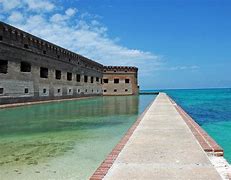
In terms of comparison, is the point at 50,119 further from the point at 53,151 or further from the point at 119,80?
the point at 119,80

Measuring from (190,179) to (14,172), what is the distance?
289 cm

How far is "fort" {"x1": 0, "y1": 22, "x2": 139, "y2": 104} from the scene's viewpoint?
70.5 feet

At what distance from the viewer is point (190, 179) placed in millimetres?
3715

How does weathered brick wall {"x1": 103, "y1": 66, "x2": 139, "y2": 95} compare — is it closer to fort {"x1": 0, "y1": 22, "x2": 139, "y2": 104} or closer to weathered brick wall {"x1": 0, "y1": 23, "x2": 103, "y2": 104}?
fort {"x1": 0, "y1": 22, "x2": 139, "y2": 104}

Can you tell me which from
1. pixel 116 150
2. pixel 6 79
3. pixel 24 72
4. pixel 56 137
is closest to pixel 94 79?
pixel 24 72

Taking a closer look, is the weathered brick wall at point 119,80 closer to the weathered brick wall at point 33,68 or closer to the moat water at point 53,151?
the weathered brick wall at point 33,68

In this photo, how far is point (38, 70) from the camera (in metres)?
27.0

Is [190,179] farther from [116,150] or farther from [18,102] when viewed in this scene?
[18,102]

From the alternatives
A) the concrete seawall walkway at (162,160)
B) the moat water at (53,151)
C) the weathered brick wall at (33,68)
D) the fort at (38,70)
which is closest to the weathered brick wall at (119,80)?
the fort at (38,70)

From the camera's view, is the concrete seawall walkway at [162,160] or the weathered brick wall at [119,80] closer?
the concrete seawall walkway at [162,160]

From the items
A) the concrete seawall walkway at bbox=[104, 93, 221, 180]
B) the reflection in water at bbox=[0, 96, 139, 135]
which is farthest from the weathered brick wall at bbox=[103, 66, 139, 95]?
the concrete seawall walkway at bbox=[104, 93, 221, 180]

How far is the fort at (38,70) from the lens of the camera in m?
21.5

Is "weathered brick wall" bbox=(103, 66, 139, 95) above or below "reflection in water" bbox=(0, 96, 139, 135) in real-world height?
above

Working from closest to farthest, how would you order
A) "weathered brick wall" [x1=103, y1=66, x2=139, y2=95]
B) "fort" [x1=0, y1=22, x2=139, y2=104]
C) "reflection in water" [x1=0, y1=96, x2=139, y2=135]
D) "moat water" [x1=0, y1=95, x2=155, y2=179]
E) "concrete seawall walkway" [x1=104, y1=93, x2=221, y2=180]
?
"concrete seawall walkway" [x1=104, y1=93, x2=221, y2=180] → "moat water" [x1=0, y1=95, x2=155, y2=179] → "reflection in water" [x1=0, y1=96, x2=139, y2=135] → "fort" [x1=0, y1=22, x2=139, y2=104] → "weathered brick wall" [x1=103, y1=66, x2=139, y2=95]
